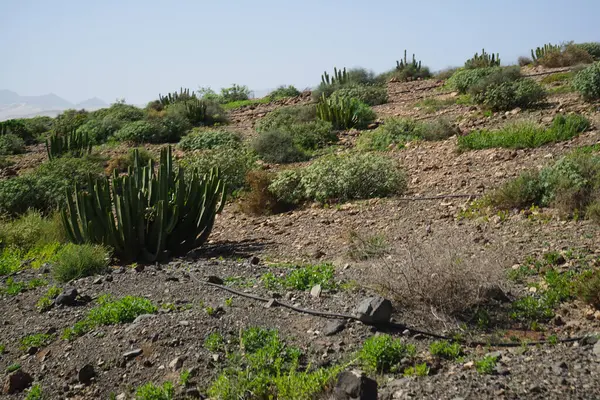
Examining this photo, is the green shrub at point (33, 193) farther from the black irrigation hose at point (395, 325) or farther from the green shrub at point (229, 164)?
the black irrigation hose at point (395, 325)

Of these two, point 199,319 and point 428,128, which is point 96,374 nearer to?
point 199,319

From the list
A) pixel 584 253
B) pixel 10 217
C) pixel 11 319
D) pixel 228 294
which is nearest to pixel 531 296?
pixel 584 253

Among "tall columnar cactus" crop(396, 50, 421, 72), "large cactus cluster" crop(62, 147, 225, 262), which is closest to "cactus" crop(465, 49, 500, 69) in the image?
"tall columnar cactus" crop(396, 50, 421, 72)

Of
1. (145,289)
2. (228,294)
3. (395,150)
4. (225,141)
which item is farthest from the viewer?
(225,141)

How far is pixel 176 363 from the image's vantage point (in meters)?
5.65

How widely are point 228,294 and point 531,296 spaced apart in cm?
295

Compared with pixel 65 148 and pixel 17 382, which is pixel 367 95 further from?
A: pixel 17 382

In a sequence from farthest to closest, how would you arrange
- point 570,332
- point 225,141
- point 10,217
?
point 225,141, point 10,217, point 570,332

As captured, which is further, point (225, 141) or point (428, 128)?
point (225, 141)

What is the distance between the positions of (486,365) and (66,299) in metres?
4.54

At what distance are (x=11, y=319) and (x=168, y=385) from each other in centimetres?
303

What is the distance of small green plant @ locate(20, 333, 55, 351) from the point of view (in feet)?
21.7

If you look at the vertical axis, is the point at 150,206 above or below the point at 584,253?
above

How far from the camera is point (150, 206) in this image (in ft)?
35.3
